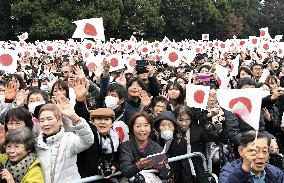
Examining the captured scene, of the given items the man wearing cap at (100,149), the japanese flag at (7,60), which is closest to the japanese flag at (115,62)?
the japanese flag at (7,60)

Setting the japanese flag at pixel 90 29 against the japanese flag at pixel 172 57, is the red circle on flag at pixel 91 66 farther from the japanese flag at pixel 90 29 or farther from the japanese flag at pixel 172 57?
the japanese flag at pixel 172 57

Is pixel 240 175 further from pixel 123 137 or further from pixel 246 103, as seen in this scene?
pixel 123 137

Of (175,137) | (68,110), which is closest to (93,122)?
(68,110)

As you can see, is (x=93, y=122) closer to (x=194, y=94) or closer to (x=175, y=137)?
(x=175, y=137)

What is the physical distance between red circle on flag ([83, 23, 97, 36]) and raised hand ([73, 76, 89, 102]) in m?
3.35

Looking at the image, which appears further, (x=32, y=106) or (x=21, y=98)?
(x=21, y=98)

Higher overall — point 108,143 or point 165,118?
point 165,118

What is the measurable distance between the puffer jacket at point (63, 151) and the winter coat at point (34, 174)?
0.16ft

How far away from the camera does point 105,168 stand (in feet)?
13.5

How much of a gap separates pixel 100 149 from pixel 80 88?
2.12ft

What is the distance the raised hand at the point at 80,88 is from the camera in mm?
4477

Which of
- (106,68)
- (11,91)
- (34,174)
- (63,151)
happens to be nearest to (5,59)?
(106,68)

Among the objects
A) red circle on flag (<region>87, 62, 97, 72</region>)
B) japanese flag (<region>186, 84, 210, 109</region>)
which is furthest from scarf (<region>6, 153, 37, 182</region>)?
red circle on flag (<region>87, 62, 97, 72</region>)

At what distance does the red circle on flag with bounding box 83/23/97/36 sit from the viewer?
25.9ft
